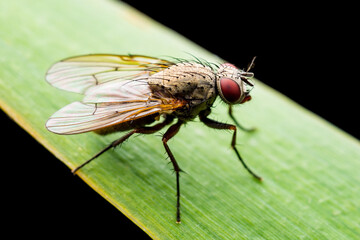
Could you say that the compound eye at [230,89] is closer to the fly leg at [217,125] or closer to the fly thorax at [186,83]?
the fly thorax at [186,83]

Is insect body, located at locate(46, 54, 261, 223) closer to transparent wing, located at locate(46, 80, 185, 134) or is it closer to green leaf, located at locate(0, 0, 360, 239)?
transparent wing, located at locate(46, 80, 185, 134)

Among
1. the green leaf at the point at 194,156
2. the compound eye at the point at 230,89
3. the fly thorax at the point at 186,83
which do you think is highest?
the compound eye at the point at 230,89

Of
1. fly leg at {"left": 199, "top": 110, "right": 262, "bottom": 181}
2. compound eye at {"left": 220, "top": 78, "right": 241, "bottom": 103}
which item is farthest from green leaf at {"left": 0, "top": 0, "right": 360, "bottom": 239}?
compound eye at {"left": 220, "top": 78, "right": 241, "bottom": 103}

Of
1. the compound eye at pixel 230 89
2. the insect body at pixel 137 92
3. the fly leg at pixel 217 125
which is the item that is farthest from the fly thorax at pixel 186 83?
the fly leg at pixel 217 125

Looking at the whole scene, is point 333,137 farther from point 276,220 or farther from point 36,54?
point 36,54

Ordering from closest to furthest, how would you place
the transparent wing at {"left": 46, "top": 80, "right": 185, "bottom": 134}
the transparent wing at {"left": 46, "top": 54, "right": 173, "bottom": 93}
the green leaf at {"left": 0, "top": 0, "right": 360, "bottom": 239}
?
the transparent wing at {"left": 46, "top": 80, "right": 185, "bottom": 134}, the green leaf at {"left": 0, "top": 0, "right": 360, "bottom": 239}, the transparent wing at {"left": 46, "top": 54, "right": 173, "bottom": 93}

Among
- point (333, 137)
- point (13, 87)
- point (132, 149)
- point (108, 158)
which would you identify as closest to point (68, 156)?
point (108, 158)

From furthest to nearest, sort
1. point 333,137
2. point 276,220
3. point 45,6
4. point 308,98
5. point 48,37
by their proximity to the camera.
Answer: point 308,98, point 45,6, point 48,37, point 333,137, point 276,220
